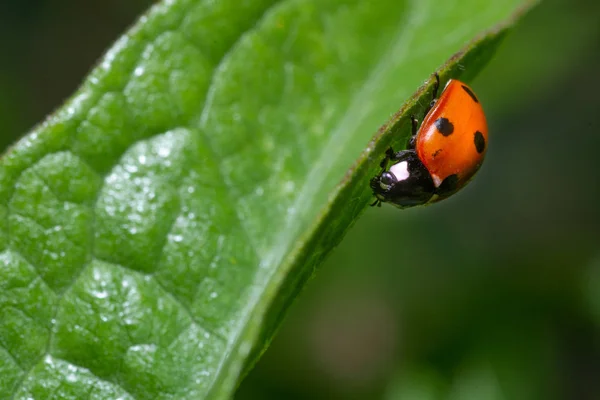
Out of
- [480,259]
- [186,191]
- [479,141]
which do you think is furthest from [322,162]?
[480,259]

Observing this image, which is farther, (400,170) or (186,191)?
(400,170)

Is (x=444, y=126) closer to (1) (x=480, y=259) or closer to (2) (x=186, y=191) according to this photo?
(2) (x=186, y=191)

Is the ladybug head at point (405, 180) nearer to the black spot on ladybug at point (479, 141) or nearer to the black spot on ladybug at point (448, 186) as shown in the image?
the black spot on ladybug at point (448, 186)

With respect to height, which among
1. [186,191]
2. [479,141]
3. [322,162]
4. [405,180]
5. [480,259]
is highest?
[480,259]

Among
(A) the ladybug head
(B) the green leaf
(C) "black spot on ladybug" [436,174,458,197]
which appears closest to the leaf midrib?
(B) the green leaf

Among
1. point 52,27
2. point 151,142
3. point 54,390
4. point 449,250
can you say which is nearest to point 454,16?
point 151,142

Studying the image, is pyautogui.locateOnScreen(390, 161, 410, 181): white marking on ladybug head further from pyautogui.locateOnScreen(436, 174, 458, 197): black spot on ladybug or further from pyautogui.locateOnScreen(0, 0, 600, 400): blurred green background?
pyautogui.locateOnScreen(0, 0, 600, 400): blurred green background

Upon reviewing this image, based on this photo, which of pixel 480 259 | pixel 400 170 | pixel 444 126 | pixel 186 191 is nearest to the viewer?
pixel 186 191

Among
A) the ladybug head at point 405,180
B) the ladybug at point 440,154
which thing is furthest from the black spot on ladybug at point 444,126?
the ladybug head at point 405,180
